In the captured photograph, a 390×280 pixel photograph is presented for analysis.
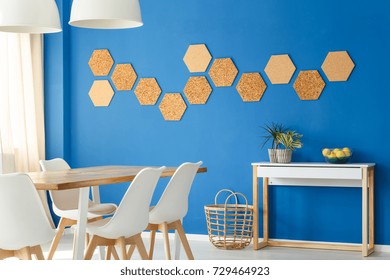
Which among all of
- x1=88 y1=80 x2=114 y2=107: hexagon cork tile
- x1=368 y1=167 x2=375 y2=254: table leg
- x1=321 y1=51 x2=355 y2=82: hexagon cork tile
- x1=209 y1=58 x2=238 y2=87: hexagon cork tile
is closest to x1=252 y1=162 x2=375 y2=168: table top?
x1=368 y1=167 x2=375 y2=254: table leg

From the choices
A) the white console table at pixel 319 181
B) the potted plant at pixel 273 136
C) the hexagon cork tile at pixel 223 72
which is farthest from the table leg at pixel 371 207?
the hexagon cork tile at pixel 223 72

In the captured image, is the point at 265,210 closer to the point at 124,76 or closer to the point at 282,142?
the point at 282,142

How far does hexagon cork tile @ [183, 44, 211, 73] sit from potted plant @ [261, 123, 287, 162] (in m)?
0.76

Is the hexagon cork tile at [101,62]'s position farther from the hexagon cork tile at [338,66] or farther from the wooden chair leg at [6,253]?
the wooden chair leg at [6,253]

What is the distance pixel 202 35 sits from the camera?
5754 millimetres

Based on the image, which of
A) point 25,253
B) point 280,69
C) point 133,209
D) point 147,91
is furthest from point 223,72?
point 25,253

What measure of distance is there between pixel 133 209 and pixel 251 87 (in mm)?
2420

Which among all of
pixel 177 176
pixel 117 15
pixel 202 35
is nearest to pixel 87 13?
pixel 117 15

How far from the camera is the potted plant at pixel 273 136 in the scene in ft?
17.3

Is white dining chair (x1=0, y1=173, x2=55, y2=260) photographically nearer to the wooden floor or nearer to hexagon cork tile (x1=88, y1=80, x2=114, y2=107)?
the wooden floor

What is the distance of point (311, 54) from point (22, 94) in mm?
2489

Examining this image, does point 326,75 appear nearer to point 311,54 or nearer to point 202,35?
point 311,54

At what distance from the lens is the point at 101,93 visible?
618 centimetres

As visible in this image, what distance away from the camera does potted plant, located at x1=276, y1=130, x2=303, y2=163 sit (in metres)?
5.20
